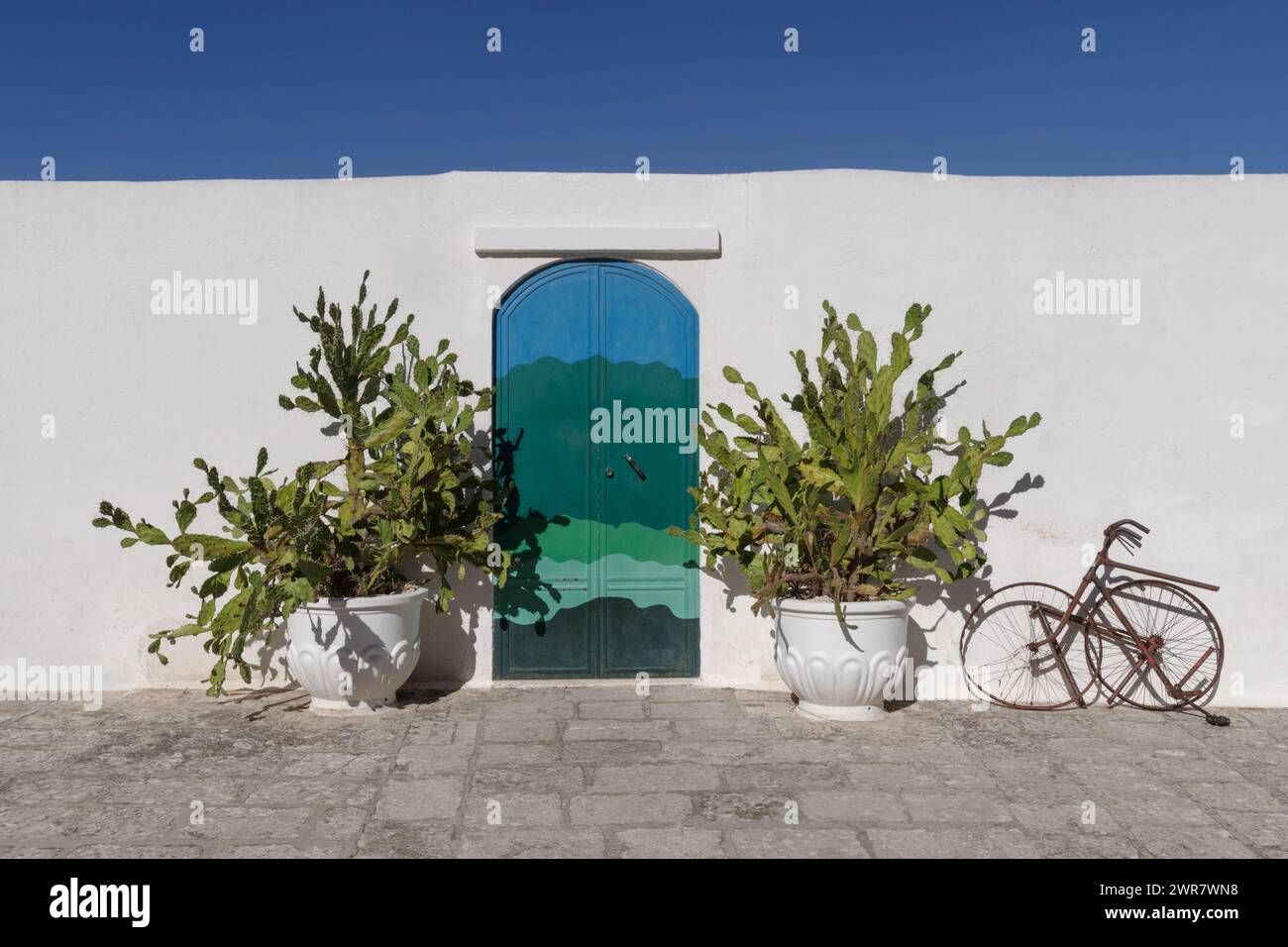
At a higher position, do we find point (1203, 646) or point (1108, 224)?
point (1108, 224)

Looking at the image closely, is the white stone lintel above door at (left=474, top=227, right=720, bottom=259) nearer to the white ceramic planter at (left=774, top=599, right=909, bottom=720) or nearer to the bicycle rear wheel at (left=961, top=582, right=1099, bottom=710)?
the white ceramic planter at (left=774, top=599, right=909, bottom=720)

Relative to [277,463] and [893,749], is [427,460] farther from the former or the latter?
[893,749]

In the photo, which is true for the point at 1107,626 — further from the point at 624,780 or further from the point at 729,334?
the point at 624,780

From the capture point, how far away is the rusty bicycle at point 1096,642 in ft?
17.6

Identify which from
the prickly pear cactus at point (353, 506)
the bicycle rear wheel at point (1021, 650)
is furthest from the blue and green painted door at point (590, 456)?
the bicycle rear wheel at point (1021, 650)

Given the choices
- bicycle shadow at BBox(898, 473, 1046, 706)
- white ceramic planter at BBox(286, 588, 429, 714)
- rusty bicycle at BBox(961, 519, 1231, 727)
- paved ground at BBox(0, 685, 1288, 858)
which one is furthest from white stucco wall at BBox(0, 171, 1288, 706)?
paved ground at BBox(0, 685, 1288, 858)

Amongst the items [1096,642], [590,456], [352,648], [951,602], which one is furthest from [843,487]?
[352,648]

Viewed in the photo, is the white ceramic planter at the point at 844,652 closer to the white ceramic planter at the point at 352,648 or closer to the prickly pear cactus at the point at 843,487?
the prickly pear cactus at the point at 843,487

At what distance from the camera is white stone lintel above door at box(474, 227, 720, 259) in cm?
551

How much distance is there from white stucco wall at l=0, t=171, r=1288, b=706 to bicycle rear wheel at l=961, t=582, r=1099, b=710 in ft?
0.37
